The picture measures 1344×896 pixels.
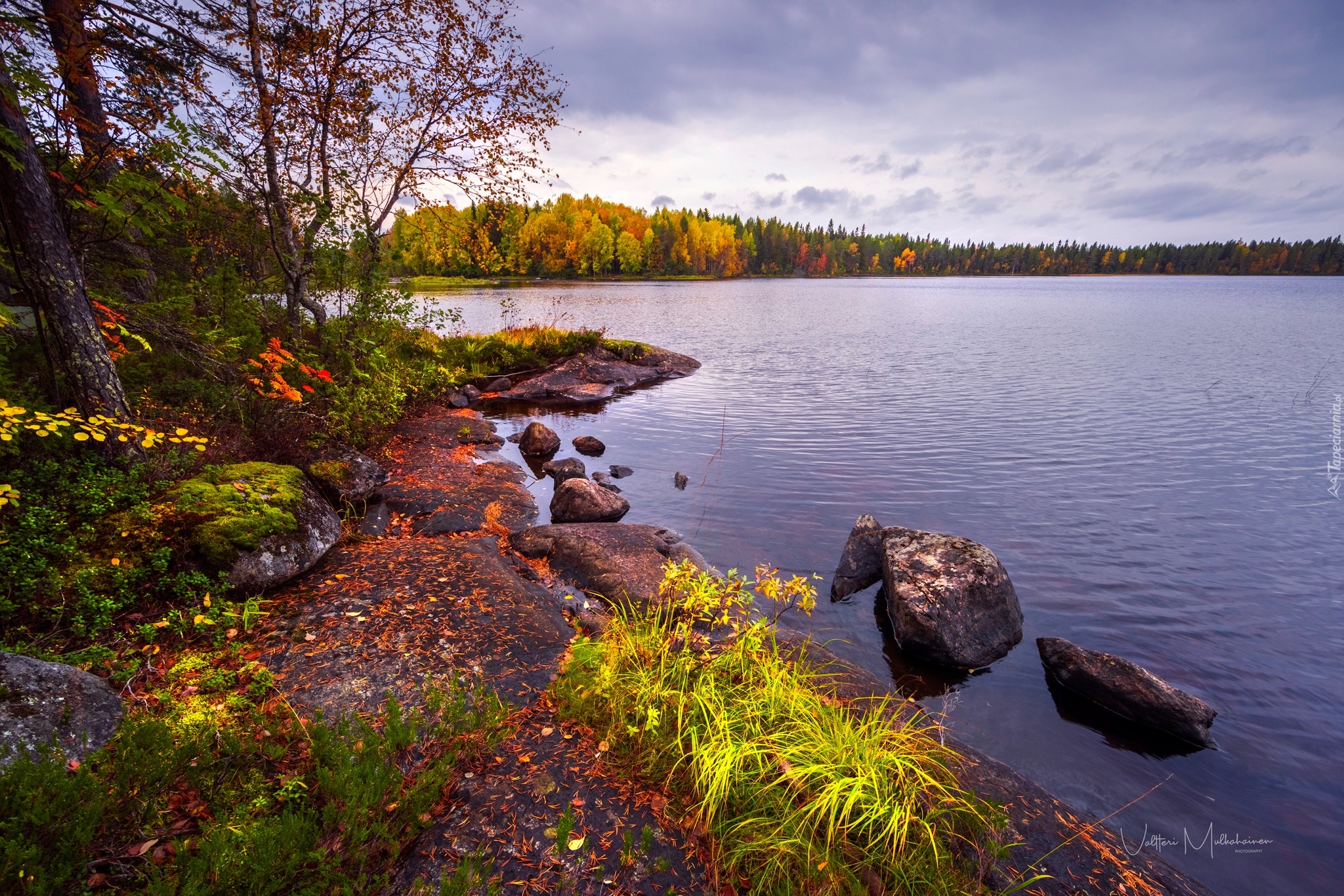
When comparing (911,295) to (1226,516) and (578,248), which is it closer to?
(578,248)

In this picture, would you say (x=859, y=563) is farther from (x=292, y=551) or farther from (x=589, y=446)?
(x=589, y=446)

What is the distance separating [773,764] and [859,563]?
17.3 feet

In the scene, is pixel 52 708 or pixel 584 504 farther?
pixel 584 504

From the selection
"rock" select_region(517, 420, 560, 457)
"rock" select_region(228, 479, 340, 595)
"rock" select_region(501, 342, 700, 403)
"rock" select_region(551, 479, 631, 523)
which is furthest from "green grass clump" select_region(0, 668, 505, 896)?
"rock" select_region(501, 342, 700, 403)

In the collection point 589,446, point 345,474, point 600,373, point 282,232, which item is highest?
point 282,232

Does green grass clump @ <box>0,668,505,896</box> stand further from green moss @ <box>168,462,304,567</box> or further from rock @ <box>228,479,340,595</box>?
green moss @ <box>168,462,304,567</box>

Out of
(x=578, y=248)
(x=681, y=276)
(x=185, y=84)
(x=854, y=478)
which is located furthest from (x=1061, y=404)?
(x=681, y=276)

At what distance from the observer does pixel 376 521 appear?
349 inches

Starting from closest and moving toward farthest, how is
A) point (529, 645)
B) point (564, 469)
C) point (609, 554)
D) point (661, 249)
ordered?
point (529, 645) < point (609, 554) < point (564, 469) < point (661, 249)

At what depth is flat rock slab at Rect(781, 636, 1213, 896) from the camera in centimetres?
406

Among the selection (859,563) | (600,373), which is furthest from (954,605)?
(600,373)

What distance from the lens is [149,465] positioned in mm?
6023

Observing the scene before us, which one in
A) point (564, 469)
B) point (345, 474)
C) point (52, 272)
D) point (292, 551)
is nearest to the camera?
point (52, 272)

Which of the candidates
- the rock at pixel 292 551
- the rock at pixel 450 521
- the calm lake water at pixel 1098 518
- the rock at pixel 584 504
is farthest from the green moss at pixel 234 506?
the calm lake water at pixel 1098 518
